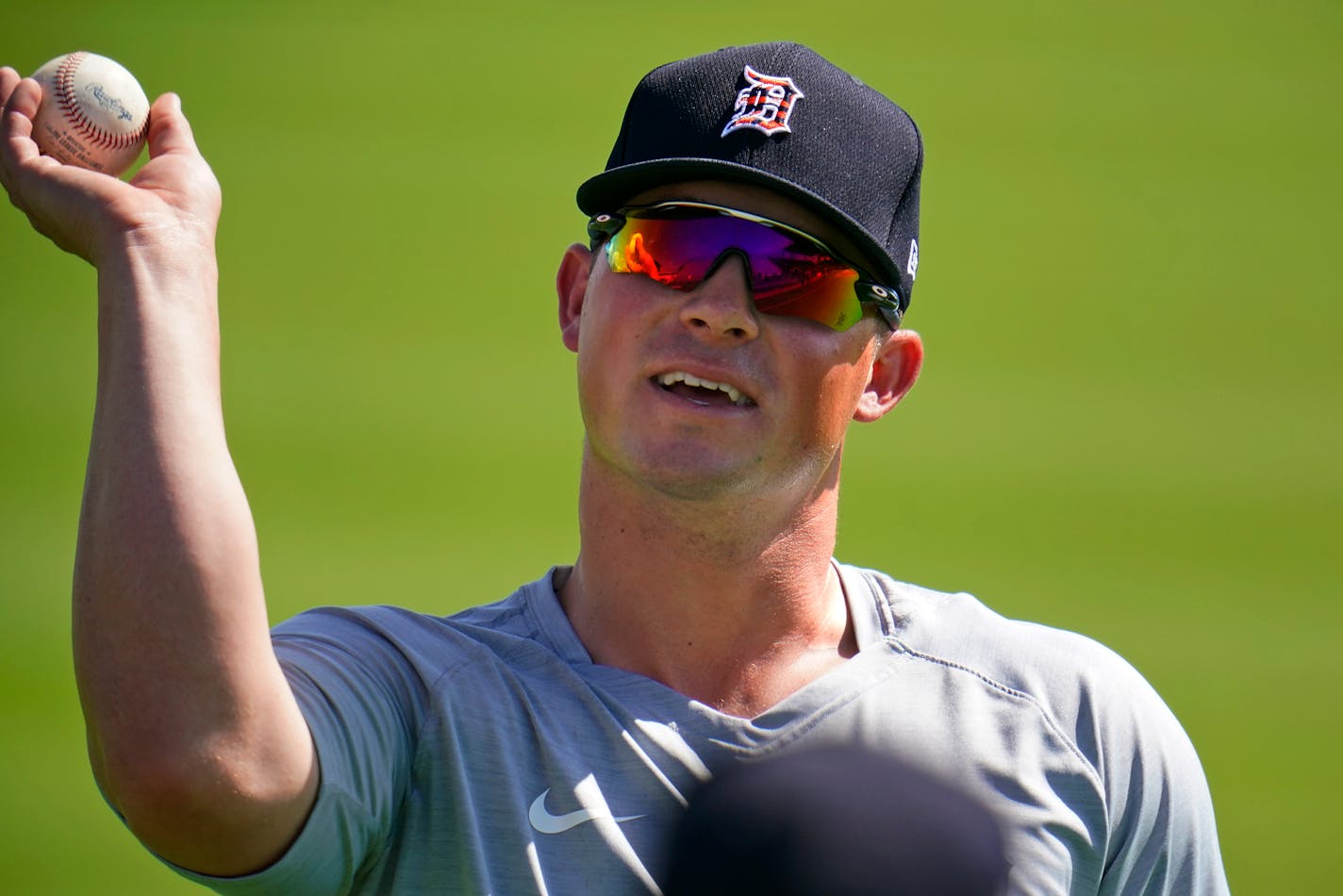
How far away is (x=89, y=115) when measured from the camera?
1.64 meters

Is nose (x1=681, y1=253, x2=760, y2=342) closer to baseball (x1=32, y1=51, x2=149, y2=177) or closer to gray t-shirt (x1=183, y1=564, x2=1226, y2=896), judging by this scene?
gray t-shirt (x1=183, y1=564, x2=1226, y2=896)

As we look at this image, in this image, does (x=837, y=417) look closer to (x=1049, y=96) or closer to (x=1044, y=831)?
(x=1044, y=831)

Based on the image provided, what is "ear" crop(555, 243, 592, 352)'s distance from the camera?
2.04m

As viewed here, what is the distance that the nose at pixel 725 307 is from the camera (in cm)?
177

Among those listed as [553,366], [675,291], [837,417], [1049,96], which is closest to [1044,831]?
[837,417]

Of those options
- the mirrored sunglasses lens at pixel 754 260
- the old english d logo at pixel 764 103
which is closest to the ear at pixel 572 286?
the mirrored sunglasses lens at pixel 754 260

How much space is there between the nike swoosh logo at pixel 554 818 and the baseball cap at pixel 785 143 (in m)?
0.81

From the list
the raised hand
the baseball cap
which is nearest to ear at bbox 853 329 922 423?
the baseball cap

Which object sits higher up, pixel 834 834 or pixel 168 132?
pixel 168 132

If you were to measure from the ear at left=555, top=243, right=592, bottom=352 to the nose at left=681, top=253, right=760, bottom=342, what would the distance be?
295 mm

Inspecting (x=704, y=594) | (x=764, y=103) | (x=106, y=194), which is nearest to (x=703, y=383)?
(x=704, y=594)

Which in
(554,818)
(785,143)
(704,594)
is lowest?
(554,818)

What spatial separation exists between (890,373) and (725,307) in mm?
420

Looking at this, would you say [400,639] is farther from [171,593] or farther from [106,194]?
[106,194]
